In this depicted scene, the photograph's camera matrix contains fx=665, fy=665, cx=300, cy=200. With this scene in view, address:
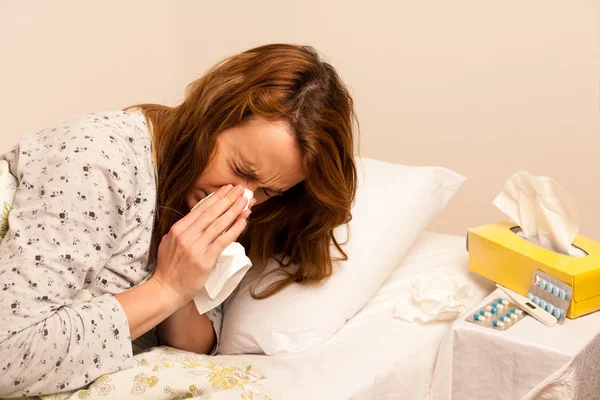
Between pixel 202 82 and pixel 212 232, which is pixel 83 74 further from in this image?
pixel 212 232

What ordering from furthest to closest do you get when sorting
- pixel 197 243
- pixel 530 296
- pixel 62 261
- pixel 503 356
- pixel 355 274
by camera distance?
pixel 355 274
pixel 530 296
pixel 503 356
pixel 197 243
pixel 62 261

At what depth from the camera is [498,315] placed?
130 centimetres

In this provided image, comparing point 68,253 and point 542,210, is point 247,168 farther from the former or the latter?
point 542,210

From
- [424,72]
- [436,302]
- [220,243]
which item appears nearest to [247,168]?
[220,243]

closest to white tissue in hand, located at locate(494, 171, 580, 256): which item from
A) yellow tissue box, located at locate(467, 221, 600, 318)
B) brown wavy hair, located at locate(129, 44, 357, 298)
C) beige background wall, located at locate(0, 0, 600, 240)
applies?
yellow tissue box, located at locate(467, 221, 600, 318)

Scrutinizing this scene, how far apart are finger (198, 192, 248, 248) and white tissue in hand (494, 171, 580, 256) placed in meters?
0.63

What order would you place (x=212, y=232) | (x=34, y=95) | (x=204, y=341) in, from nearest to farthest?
(x=212, y=232) < (x=204, y=341) < (x=34, y=95)

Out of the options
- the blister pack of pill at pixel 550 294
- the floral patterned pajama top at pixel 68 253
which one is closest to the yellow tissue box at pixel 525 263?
the blister pack of pill at pixel 550 294

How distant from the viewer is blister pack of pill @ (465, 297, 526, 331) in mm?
1270

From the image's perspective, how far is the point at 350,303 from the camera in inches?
55.9

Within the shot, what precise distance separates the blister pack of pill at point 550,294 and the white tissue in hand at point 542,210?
0.36 feet

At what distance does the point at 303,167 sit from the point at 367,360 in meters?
0.38

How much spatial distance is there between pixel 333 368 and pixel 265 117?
1.55 ft

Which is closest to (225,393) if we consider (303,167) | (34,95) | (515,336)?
(303,167)
